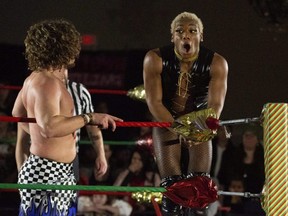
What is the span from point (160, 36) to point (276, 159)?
4.02 m

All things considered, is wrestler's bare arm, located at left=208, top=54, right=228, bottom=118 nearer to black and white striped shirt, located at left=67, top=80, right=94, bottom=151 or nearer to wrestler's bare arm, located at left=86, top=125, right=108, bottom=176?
wrestler's bare arm, located at left=86, top=125, right=108, bottom=176

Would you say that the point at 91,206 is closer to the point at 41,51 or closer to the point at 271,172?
the point at 41,51

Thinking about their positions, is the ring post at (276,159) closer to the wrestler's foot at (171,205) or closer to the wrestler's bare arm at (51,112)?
the wrestler's bare arm at (51,112)

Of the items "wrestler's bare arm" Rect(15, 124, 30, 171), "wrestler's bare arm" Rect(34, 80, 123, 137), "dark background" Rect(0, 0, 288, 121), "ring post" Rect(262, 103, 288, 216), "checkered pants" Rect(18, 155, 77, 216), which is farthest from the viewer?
"dark background" Rect(0, 0, 288, 121)

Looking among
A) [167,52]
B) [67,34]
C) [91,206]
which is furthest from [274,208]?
[91,206]

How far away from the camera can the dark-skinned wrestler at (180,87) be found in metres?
2.50

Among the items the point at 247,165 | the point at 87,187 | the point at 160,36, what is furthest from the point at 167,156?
the point at 160,36

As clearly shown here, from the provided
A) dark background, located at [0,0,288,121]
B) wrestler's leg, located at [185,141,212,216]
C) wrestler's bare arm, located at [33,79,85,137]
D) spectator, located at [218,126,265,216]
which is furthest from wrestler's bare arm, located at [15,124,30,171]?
dark background, located at [0,0,288,121]

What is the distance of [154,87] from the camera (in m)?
2.53

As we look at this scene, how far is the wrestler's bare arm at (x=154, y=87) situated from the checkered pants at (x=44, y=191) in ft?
1.49

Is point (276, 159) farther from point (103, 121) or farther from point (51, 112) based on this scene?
point (51, 112)

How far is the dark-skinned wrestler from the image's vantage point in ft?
8.20

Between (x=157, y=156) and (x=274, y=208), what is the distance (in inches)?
40.3

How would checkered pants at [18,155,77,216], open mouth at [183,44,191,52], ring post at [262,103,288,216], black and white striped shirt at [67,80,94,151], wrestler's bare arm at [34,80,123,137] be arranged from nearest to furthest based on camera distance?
ring post at [262,103,288,216] → wrestler's bare arm at [34,80,123,137] → checkered pants at [18,155,77,216] → open mouth at [183,44,191,52] → black and white striped shirt at [67,80,94,151]
